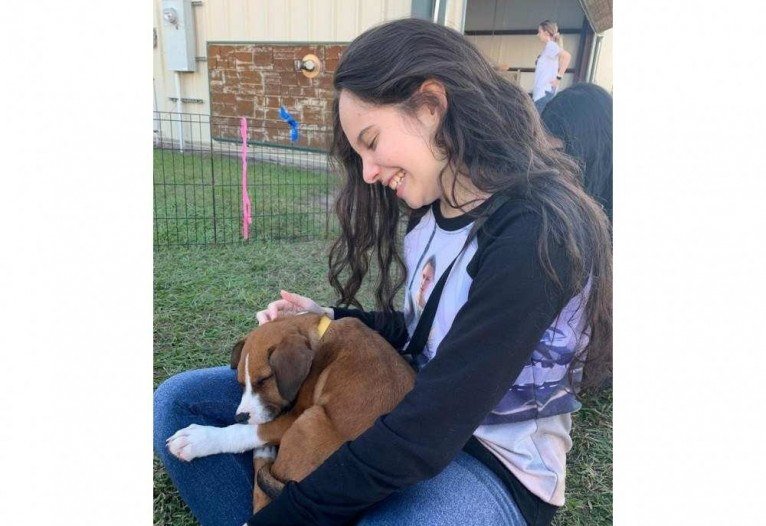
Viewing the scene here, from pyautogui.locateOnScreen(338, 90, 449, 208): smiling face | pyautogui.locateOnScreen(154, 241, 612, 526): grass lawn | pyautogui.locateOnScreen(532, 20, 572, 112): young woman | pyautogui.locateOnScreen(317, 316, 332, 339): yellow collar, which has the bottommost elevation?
pyautogui.locateOnScreen(154, 241, 612, 526): grass lawn

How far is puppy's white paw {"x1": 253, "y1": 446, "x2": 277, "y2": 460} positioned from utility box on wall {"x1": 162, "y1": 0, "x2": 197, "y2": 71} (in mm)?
1366

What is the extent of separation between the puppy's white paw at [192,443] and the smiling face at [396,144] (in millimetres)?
974

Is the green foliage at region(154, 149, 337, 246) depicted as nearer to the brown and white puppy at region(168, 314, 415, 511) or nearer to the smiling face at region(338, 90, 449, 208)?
the brown and white puppy at region(168, 314, 415, 511)

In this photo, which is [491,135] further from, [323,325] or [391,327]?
[323,325]

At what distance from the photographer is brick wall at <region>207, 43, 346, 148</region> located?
277cm

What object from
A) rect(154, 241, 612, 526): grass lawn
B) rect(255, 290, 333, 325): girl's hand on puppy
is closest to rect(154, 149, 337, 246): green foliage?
rect(154, 241, 612, 526): grass lawn

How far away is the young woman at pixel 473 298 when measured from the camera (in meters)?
1.05

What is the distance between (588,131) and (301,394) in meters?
1.59

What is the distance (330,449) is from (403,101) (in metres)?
0.99

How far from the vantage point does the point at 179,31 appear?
194cm

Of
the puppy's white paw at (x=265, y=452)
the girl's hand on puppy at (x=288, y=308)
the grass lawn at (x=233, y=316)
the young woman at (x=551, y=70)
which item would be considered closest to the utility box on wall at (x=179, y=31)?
the girl's hand on puppy at (x=288, y=308)
